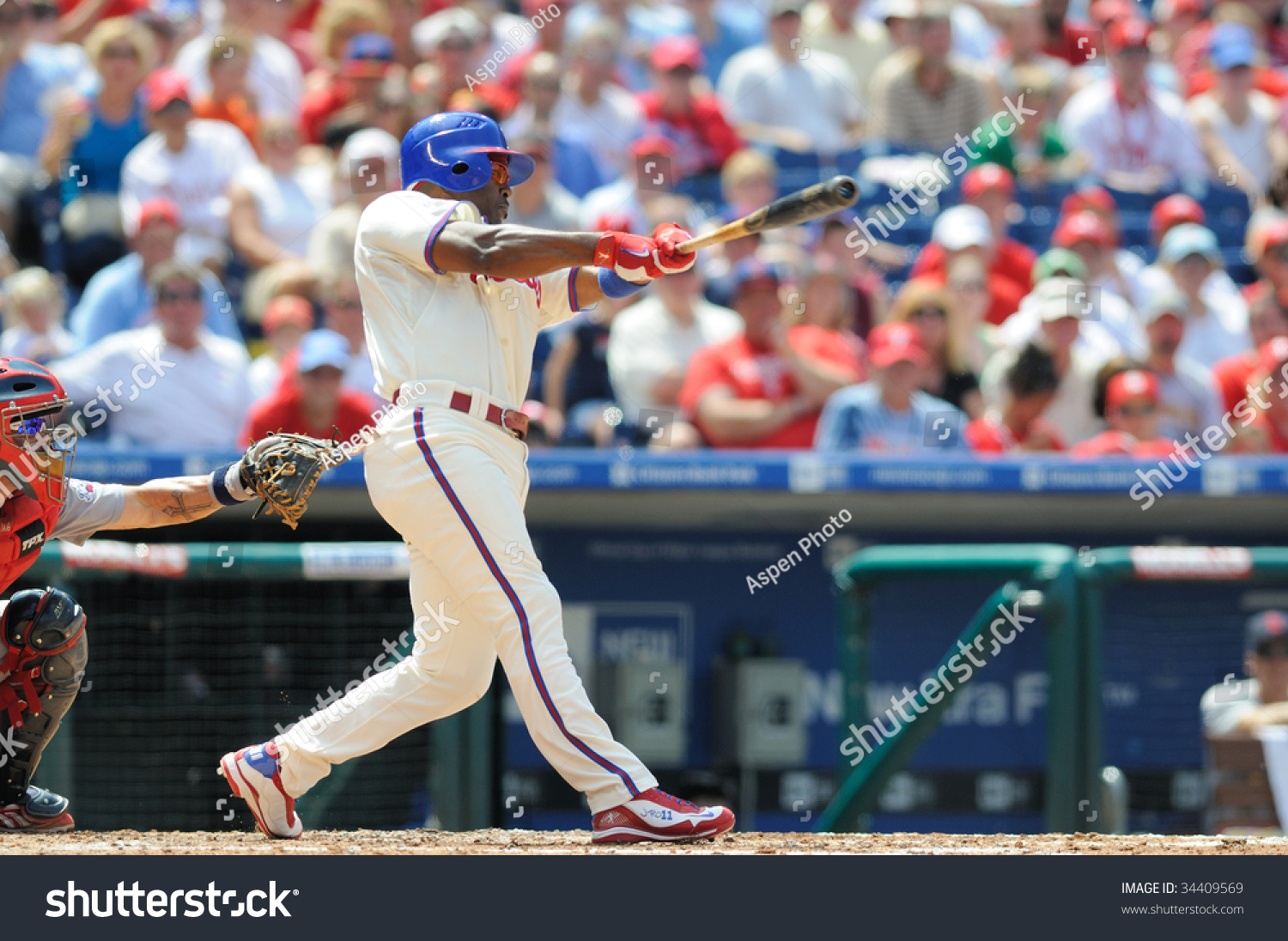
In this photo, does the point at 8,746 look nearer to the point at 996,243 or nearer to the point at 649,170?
the point at 649,170

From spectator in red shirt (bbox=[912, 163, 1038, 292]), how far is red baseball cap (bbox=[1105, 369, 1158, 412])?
3.93ft

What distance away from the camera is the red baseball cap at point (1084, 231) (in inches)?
305

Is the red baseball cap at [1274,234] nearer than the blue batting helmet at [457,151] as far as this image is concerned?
No

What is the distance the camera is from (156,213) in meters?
6.84

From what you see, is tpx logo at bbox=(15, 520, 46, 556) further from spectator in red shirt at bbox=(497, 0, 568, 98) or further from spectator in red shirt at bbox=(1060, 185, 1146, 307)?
spectator in red shirt at bbox=(1060, 185, 1146, 307)

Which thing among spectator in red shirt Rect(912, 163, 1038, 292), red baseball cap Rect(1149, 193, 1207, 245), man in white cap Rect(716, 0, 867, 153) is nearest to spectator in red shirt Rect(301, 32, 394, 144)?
man in white cap Rect(716, 0, 867, 153)

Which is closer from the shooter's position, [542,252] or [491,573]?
[542,252]

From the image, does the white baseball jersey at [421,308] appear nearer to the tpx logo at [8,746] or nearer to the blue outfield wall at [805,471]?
the tpx logo at [8,746]

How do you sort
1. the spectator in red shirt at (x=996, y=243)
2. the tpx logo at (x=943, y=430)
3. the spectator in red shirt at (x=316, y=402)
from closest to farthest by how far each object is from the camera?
the spectator in red shirt at (x=316, y=402), the tpx logo at (x=943, y=430), the spectator in red shirt at (x=996, y=243)

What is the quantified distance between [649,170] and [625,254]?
4.07m

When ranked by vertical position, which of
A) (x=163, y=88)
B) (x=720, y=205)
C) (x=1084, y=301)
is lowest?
(x=1084, y=301)

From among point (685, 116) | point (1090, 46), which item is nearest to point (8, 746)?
point (685, 116)

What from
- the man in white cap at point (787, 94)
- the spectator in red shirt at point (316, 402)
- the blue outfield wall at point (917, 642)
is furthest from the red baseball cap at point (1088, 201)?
the spectator in red shirt at point (316, 402)
